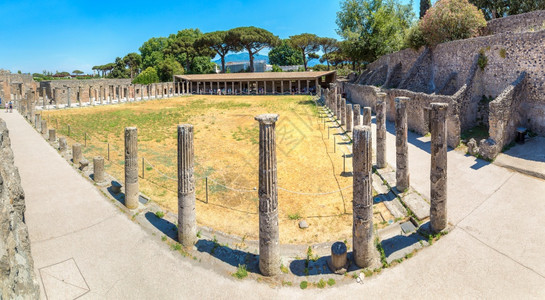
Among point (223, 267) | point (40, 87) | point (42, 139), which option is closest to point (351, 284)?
point (223, 267)

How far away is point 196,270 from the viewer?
7160mm

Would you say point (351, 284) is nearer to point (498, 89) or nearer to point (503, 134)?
point (503, 134)

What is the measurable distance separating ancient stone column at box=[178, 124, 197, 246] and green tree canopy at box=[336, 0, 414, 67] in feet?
121

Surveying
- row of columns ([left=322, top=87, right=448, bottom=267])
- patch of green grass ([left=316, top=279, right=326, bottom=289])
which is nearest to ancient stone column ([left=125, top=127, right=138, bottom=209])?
patch of green grass ([left=316, top=279, right=326, bottom=289])

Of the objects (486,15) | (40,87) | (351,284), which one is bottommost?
(351,284)

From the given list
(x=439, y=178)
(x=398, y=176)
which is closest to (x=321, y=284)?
(x=439, y=178)

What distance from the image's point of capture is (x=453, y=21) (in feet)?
74.0

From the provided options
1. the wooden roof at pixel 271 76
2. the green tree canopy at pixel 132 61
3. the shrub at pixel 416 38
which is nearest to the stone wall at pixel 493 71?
the shrub at pixel 416 38

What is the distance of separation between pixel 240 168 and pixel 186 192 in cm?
575

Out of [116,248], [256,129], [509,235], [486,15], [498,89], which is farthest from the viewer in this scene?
[486,15]

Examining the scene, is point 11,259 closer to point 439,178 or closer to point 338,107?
point 439,178

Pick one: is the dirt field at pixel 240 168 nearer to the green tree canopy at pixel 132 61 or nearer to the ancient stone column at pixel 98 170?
the ancient stone column at pixel 98 170

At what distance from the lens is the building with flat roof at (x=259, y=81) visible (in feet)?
153

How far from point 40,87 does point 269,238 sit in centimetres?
4737
